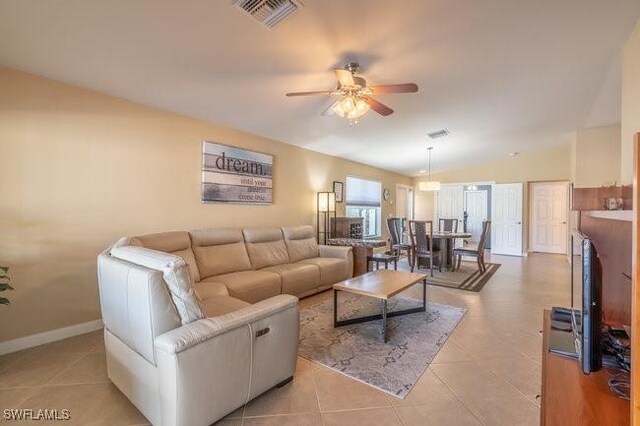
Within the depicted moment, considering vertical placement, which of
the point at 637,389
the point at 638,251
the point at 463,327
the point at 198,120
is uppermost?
the point at 198,120

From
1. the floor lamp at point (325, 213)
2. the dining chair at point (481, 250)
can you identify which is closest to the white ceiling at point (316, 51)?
the floor lamp at point (325, 213)

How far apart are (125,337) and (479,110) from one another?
186 inches

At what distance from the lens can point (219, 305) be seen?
2334mm

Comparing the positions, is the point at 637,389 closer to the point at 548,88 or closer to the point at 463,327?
the point at 463,327

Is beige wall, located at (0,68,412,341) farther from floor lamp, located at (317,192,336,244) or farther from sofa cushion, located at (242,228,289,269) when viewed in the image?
floor lamp, located at (317,192,336,244)

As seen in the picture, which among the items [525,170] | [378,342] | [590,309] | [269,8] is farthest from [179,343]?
[525,170]

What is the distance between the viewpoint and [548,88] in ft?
11.8

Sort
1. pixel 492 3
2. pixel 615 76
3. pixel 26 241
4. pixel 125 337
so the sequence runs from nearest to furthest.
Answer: pixel 125 337 → pixel 492 3 → pixel 26 241 → pixel 615 76

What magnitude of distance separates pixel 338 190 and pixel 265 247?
262cm

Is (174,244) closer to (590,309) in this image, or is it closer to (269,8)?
(269,8)

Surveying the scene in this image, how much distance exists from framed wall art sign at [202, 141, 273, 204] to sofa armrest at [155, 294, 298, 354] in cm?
242

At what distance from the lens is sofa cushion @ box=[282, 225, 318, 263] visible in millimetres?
4340

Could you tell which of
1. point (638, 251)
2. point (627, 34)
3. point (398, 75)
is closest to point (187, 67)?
point (398, 75)

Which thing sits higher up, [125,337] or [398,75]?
[398,75]
